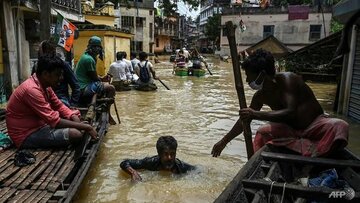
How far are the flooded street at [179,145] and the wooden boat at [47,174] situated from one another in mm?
553

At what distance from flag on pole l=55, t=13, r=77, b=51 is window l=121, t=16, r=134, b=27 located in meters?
33.5

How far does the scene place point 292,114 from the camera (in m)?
3.41

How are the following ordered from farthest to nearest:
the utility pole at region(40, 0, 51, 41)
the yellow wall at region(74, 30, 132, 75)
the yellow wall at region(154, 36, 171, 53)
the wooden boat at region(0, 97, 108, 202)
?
the yellow wall at region(154, 36, 171, 53) → the yellow wall at region(74, 30, 132, 75) → the utility pole at region(40, 0, 51, 41) → the wooden boat at region(0, 97, 108, 202)

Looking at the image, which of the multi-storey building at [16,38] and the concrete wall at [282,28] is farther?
the concrete wall at [282,28]

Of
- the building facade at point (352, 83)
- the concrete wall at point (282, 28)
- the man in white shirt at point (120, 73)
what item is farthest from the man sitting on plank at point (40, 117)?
the concrete wall at point (282, 28)

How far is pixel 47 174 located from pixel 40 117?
0.93m

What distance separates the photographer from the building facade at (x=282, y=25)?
3706 cm

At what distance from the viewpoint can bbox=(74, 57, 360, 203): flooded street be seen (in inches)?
194

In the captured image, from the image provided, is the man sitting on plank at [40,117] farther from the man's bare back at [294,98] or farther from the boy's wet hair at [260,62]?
the man's bare back at [294,98]

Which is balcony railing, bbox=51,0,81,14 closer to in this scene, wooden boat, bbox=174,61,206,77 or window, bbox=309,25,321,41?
wooden boat, bbox=174,61,206,77

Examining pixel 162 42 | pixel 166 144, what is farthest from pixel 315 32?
pixel 166 144

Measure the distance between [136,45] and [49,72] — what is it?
3985cm

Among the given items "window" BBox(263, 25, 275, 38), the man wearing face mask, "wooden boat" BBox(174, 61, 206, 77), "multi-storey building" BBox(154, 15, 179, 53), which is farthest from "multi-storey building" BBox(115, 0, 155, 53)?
the man wearing face mask

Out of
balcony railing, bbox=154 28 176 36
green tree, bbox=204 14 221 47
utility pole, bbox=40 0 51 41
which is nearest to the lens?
utility pole, bbox=40 0 51 41
